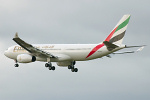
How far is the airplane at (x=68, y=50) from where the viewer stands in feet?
293

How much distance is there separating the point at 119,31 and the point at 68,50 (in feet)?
32.5

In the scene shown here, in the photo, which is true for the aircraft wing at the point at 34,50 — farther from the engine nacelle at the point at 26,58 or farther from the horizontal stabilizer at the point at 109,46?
the horizontal stabilizer at the point at 109,46

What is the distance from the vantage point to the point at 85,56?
91.8 m

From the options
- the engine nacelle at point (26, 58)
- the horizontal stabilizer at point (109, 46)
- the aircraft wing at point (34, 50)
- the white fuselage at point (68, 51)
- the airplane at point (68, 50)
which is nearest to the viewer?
the horizontal stabilizer at point (109, 46)

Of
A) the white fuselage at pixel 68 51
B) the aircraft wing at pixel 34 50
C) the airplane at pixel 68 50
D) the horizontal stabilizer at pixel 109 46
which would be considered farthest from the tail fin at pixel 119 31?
the aircraft wing at pixel 34 50

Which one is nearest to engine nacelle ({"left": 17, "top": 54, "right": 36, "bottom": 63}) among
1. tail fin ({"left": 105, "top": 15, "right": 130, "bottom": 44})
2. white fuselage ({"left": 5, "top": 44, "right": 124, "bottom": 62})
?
white fuselage ({"left": 5, "top": 44, "right": 124, "bottom": 62})

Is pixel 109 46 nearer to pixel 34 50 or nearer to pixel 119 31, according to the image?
pixel 119 31

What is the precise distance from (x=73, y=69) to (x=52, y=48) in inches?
223

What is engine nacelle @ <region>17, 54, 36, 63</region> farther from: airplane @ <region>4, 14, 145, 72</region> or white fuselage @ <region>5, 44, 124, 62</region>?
white fuselage @ <region>5, 44, 124, 62</region>

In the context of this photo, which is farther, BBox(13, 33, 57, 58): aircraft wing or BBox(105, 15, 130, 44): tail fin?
BBox(13, 33, 57, 58): aircraft wing

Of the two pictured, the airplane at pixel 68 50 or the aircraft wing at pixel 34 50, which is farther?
the aircraft wing at pixel 34 50

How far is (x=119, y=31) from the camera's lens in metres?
90.0

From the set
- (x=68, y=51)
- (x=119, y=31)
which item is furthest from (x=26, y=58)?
(x=119, y=31)

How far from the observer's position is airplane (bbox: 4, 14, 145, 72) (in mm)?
89400
